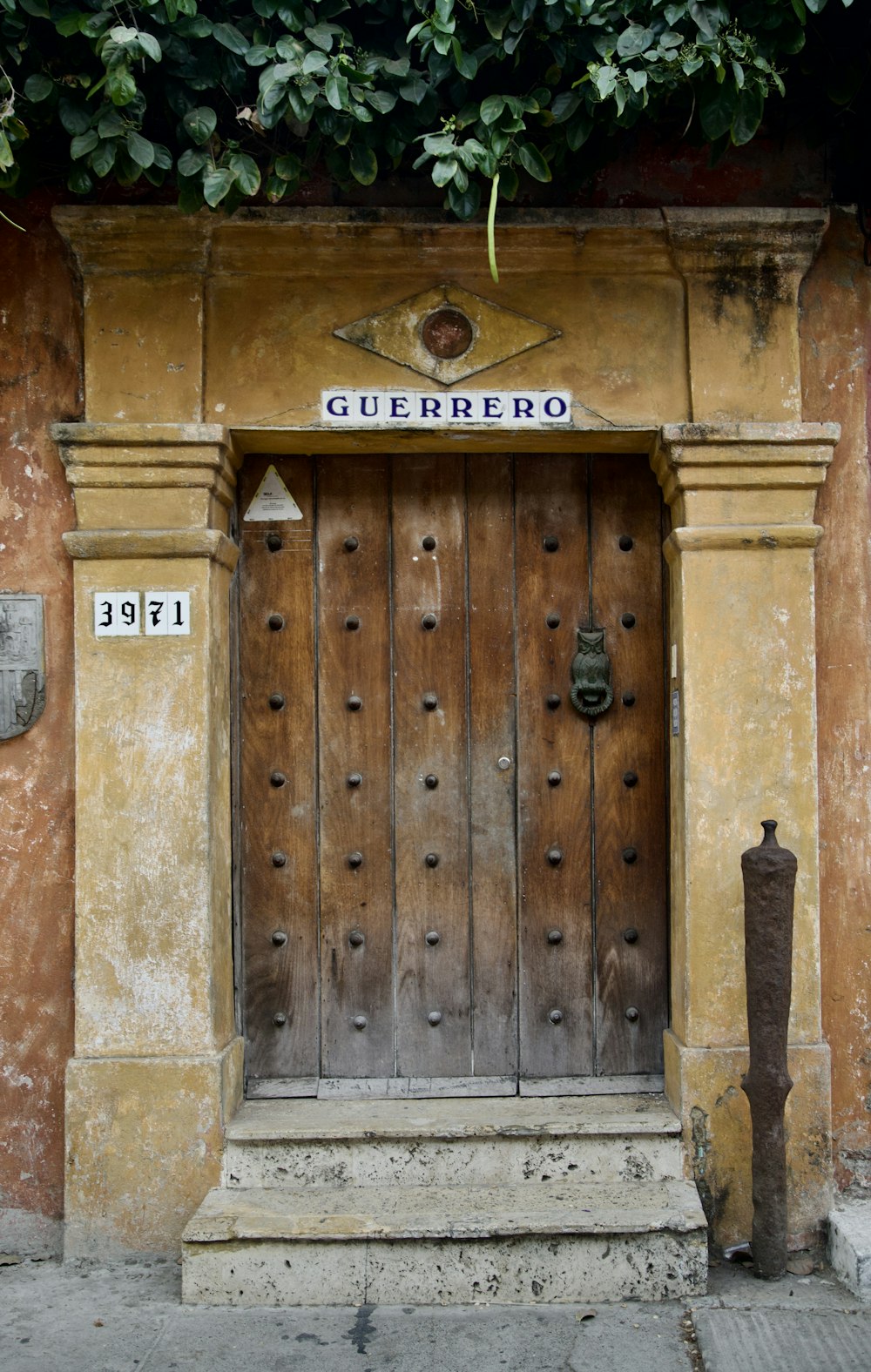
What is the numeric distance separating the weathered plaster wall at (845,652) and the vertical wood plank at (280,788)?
4.74 ft

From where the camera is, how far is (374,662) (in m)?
3.57

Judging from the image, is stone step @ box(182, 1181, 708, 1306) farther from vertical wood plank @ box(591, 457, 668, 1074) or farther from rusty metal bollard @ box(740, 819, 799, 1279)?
vertical wood plank @ box(591, 457, 668, 1074)

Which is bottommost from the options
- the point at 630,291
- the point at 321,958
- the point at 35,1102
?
the point at 35,1102

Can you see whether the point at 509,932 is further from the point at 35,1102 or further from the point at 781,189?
the point at 781,189

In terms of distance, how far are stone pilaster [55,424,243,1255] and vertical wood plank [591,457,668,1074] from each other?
111cm

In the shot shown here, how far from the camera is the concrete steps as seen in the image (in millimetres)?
2945

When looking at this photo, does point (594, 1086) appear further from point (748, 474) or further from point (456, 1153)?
point (748, 474)

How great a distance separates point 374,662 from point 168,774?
0.70 metres

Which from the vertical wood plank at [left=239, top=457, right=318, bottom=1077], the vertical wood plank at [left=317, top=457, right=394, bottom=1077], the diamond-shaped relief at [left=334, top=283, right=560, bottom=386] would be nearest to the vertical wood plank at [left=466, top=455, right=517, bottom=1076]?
the vertical wood plank at [left=317, top=457, right=394, bottom=1077]

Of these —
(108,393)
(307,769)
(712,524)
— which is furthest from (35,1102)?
(712,524)

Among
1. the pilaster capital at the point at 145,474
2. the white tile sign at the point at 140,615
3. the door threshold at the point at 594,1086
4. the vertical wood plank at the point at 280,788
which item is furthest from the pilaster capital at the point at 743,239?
the door threshold at the point at 594,1086

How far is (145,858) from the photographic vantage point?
3.22m

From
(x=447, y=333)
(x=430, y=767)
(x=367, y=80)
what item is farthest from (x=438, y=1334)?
(x=367, y=80)

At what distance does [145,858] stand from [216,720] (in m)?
0.41
